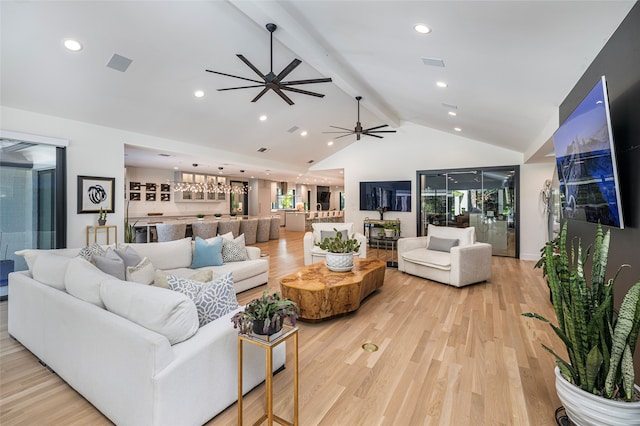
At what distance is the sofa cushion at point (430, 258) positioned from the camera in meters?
4.99

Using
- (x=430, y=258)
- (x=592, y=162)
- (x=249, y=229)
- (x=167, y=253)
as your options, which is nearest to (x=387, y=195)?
(x=430, y=258)

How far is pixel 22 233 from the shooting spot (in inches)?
180

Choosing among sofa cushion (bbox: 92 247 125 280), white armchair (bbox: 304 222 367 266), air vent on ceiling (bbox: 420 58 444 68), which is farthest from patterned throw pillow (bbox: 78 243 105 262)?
air vent on ceiling (bbox: 420 58 444 68)

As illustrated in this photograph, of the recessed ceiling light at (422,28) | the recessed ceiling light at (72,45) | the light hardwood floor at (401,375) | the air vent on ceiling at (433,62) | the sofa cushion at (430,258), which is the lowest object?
the light hardwood floor at (401,375)

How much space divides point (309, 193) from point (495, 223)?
11284 mm

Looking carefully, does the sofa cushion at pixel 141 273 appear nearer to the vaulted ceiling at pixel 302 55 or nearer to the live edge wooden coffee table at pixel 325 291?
the live edge wooden coffee table at pixel 325 291

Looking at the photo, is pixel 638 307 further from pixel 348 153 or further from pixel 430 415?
pixel 348 153

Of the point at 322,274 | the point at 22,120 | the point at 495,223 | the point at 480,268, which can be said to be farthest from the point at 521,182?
the point at 22,120

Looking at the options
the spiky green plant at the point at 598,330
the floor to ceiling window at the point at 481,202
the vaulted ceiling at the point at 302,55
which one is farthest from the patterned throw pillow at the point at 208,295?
the floor to ceiling window at the point at 481,202

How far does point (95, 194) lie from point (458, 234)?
6.50m

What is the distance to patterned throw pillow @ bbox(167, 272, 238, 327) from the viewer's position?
2.16 meters

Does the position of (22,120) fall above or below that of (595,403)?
above

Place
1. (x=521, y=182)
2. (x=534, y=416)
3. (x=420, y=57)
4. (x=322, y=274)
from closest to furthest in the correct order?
1. (x=534, y=416)
2. (x=420, y=57)
3. (x=322, y=274)
4. (x=521, y=182)

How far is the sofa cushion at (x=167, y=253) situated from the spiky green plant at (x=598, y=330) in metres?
4.26
